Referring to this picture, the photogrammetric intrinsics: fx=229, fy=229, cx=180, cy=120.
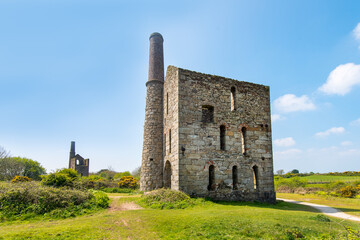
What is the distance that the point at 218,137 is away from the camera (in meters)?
14.1

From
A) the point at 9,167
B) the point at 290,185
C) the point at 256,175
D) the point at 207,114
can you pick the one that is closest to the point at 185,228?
the point at 207,114

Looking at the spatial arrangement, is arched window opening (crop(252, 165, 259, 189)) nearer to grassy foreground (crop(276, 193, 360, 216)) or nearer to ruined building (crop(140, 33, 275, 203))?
ruined building (crop(140, 33, 275, 203))

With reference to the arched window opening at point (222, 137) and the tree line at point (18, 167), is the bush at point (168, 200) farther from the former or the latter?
the tree line at point (18, 167)

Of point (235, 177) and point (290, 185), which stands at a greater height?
point (235, 177)

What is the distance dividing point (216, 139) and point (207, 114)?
1725mm

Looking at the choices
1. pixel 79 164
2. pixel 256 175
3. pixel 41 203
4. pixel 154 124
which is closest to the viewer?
pixel 41 203

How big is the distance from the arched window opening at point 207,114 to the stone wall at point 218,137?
0.72 feet

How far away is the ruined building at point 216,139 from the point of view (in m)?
13.2

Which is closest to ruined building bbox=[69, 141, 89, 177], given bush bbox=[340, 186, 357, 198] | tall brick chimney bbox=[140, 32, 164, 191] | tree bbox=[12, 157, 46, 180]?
tree bbox=[12, 157, 46, 180]

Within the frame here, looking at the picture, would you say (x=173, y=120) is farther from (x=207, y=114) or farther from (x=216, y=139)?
(x=216, y=139)

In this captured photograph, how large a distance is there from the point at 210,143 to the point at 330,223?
6987 millimetres

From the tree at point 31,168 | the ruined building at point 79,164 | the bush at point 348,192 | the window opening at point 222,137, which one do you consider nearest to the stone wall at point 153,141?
the window opening at point 222,137

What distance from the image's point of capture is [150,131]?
18.0 metres

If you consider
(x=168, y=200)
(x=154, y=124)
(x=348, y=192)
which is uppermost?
(x=154, y=124)
